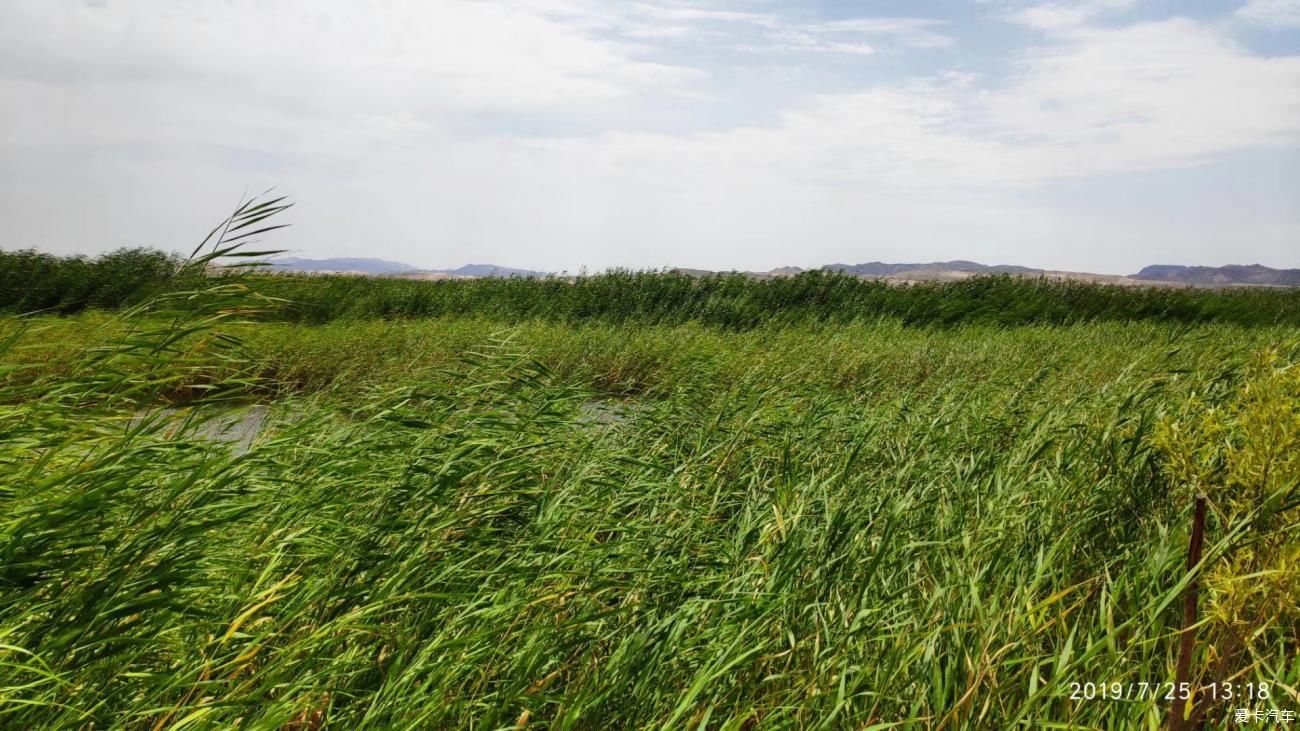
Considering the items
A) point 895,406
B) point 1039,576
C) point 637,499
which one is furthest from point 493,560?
point 895,406

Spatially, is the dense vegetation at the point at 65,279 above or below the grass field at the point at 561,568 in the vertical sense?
above

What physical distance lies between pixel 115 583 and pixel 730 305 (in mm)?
13774

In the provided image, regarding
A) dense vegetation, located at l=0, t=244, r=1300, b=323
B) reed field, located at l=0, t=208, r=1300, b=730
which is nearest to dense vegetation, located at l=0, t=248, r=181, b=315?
dense vegetation, located at l=0, t=244, r=1300, b=323

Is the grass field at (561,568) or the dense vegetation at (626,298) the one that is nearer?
the grass field at (561,568)

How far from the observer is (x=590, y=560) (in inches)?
122

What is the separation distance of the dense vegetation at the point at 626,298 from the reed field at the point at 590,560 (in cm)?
960

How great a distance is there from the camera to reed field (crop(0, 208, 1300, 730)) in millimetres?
2246

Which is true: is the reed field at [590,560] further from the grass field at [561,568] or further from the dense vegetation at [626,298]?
the dense vegetation at [626,298]

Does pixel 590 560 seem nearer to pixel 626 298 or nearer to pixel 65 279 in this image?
pixel 626 298

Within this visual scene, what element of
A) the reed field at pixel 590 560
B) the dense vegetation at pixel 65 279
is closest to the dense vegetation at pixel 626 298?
the dense vegetation at pixel 65 279

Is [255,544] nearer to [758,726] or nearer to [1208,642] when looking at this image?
[758,726]

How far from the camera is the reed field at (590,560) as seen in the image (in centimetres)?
225

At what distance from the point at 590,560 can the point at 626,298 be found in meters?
12.9

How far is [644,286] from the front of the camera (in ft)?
53.1
